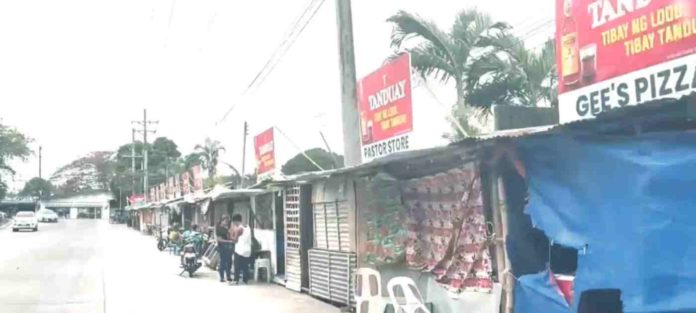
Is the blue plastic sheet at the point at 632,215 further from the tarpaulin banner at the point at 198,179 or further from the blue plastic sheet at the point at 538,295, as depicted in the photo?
the tarpaulin banner at the point at 198,179

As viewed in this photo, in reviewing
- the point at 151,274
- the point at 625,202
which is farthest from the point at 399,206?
the point at 151,274

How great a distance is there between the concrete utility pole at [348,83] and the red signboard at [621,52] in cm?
542

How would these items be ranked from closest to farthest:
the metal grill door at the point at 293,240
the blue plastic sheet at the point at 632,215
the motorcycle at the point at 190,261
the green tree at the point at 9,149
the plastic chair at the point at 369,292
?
the blue plastic sheet at the point at 632,215
the plastic chair at the point at 369,292
the metal grill door at the point at 293,240
the motorcycle at the point at 190,261
the green tree at the point at 9,149

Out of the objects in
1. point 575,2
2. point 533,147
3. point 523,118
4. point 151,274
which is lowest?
point 151,274

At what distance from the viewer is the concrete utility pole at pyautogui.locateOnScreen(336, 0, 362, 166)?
11.9 meters

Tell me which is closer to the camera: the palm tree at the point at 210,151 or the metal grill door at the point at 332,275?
the metal grill door at the point at 332,275

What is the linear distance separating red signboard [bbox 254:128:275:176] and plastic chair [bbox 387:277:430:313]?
9821 millimetres

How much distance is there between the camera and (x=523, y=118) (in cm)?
855

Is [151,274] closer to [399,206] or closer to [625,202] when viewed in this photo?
[399,206]

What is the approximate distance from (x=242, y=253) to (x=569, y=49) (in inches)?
438

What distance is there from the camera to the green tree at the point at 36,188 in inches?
4860

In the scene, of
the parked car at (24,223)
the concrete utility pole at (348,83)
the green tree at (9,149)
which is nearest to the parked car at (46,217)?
the green tree at (9,149)

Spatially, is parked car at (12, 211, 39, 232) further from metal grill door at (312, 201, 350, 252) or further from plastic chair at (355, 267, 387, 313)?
plastic chair at (355, 267, 387, 313)

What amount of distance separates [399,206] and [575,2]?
3319 millimetres
